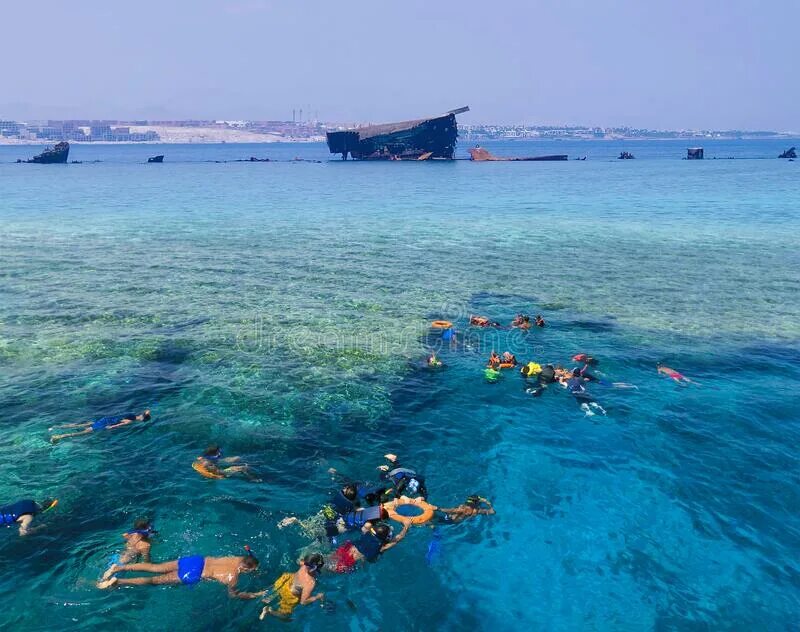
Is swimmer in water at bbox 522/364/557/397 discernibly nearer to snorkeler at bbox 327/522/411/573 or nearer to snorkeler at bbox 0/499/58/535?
snorkeler at bbox 327/522/411/573

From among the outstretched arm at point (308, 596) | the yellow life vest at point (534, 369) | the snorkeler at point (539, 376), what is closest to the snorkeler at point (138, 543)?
the outstretched arm at point (308, 596)

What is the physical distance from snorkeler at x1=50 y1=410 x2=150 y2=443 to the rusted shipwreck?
6653 inches

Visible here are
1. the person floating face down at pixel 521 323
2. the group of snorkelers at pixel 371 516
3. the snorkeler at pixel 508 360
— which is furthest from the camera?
the person floating face down at pixel 521 323

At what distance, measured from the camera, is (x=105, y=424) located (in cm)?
2155

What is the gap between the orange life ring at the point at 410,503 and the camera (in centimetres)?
1700

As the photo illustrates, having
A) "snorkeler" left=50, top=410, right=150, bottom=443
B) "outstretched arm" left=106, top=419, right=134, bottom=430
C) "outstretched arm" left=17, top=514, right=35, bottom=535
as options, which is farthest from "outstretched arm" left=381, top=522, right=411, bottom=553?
A: "outstretched arm" left=106, top=419, right=134, bottom=430

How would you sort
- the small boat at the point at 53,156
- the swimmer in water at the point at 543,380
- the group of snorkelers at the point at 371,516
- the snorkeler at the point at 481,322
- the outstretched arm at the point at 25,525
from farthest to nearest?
1. the small boat at the point at 53,156
2. the snorkeler at the point at 481,322
3. the swimmer in water at the point at 543,380
4. the outstretched arm at the point at 25,525
5. the group of snorkelers at the point at 371,516

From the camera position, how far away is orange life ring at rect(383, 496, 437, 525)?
17000 mm

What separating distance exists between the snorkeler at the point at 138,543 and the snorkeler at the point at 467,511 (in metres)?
8.82

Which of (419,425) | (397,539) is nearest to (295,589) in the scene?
(397,539)

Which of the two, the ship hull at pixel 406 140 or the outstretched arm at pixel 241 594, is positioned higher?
the ship hull at pixel 406 140

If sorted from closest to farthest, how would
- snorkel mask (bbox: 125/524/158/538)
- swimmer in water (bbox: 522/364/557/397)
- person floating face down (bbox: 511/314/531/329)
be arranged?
1. snorkel mask (bbox: 125/524/158/538)
2. swimmer in water (bbox: 522/364/557/397)
3. person floating face down (bbox: 511/314/531/329)

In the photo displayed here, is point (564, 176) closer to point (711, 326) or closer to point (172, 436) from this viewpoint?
point (711, 326)

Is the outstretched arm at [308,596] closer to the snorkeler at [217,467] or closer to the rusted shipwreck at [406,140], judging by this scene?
the snorkeler at [217,467]
